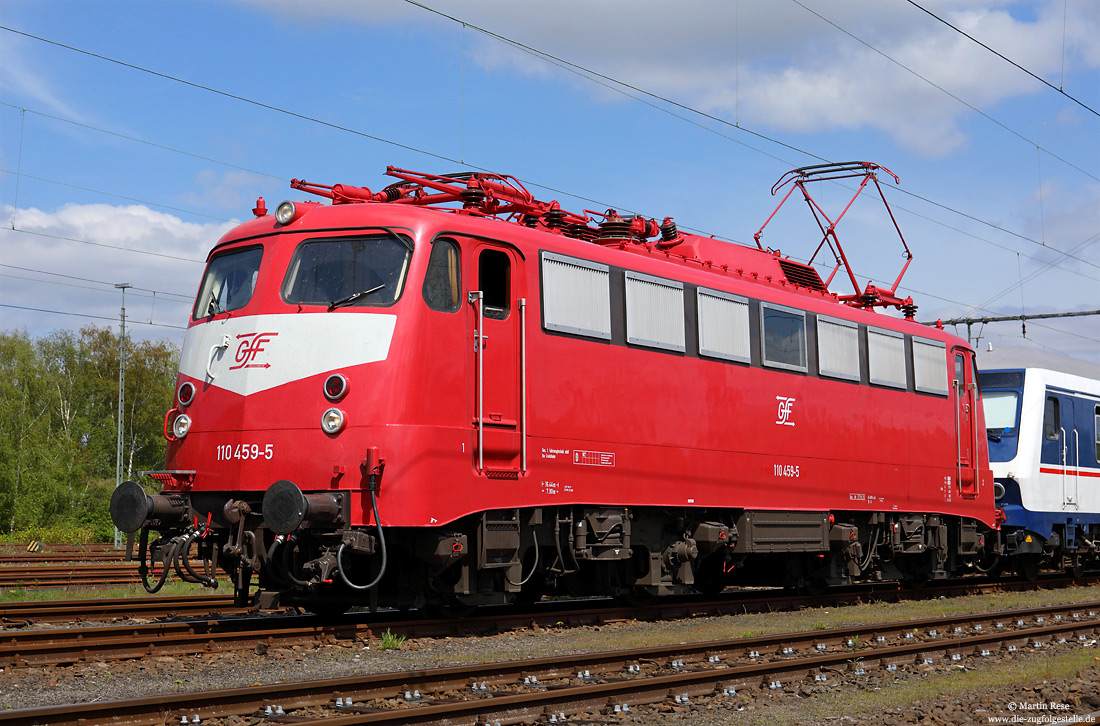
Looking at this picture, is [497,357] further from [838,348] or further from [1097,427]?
[1097,427]

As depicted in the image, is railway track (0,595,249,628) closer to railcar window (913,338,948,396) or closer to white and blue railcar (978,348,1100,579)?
railcar window (913,338,948,396)

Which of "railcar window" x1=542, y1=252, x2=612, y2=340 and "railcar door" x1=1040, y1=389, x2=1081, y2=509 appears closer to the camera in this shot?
"railcar window" x1=542, y1=252, x2=612, y2=340

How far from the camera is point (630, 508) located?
13.1 metres

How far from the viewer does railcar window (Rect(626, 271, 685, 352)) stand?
43.3ft

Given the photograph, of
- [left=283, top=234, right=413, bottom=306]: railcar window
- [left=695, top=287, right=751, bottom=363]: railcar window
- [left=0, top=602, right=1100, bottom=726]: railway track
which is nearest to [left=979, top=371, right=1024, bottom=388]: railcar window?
[left=695, top=287, right=751, bottom=363]: railcar window

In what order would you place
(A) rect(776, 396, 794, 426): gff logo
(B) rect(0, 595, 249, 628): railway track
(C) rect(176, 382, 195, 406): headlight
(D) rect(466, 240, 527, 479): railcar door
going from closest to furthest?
(D) rect(466, 240, 527, 479): railcar door
(C) rect(176, 382, 195, 406): headlight
(B) rect(0, 595, 249, 628): railway track
(A) rect(776, 396, 794, 426): gff logo

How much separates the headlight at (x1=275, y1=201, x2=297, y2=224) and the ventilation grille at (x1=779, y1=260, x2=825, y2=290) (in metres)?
8.02

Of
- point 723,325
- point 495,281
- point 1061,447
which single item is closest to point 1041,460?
point 1061,447

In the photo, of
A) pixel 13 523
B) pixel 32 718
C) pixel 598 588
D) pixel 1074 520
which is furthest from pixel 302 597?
pixel 13 523

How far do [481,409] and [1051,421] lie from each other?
47.5 feet

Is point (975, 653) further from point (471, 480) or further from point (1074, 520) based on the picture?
point (1074, 520)

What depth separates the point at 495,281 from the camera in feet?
38.6

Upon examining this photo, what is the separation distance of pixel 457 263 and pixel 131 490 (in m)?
3.84

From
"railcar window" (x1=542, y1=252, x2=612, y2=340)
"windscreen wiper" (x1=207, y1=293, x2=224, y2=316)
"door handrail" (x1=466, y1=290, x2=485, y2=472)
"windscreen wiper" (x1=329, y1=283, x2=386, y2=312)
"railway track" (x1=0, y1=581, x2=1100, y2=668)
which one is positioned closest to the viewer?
"railway track" (x1=0, y1=581, x2=1100, y2=668)
